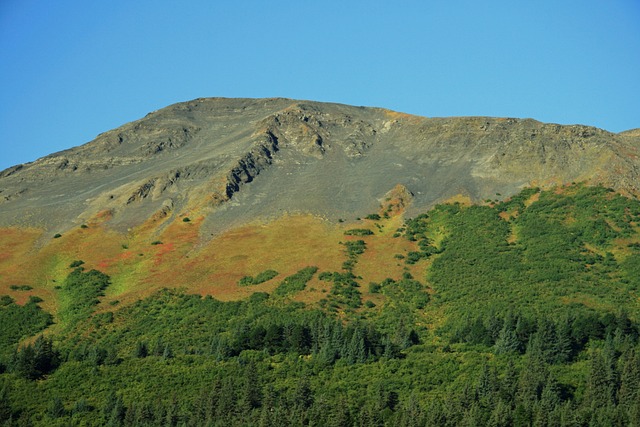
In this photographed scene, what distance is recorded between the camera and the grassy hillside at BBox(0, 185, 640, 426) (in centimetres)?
10094

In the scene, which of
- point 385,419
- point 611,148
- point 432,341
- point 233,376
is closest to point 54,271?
point 233,376

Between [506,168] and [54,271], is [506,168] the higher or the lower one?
the higher one

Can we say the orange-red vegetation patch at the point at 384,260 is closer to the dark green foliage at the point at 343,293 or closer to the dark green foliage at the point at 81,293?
the dark green foliage at the point at 343,293

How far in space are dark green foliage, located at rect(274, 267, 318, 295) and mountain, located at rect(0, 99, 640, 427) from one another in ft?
1.30

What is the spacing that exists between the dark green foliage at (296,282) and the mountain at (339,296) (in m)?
0.40

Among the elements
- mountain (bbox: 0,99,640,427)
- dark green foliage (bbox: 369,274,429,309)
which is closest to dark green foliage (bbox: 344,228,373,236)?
mountain (bbox: 0,99,640,427)

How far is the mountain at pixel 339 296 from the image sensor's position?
102500mm

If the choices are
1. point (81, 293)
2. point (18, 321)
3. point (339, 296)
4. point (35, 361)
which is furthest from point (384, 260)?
point (35, 361)

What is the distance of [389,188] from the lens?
7402 inches

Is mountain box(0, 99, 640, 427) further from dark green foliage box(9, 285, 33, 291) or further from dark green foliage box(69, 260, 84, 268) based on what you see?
dark green foliage box(69, 260, 84, 268)

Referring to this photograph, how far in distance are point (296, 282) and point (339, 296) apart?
8898mm

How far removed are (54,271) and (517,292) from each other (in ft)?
266

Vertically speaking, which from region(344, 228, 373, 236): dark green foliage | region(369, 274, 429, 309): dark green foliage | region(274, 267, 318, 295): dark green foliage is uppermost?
region(344, 228, 373, 236): dark green foliage

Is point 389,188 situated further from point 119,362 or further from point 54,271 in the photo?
point 119,362
